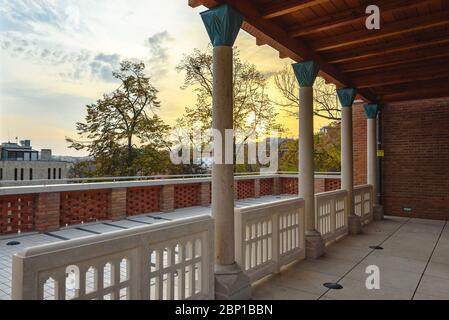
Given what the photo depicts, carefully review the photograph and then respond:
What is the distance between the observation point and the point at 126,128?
14.0 meters

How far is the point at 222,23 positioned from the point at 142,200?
5994mm

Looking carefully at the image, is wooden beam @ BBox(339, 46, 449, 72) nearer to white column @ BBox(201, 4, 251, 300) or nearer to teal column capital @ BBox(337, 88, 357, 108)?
teal column capital @ BBox(337, 88, 357, 108)

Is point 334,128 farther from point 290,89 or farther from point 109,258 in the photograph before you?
point 109,258

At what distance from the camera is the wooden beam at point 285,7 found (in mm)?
3098

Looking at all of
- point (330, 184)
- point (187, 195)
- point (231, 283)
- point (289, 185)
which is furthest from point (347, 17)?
point (289, 185)

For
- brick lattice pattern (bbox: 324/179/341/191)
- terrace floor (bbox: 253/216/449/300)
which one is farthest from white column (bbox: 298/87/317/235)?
brick lattice pattern (bbox: 324/179/341/191)

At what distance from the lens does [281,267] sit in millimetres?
3771

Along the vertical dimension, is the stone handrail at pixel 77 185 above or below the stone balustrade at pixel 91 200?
above

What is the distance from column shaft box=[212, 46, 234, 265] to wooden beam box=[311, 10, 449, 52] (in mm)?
2033

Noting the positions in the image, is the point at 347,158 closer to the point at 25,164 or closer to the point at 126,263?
the point at 126,263

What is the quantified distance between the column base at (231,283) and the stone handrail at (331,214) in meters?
2.12

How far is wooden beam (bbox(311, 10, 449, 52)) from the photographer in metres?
3.43

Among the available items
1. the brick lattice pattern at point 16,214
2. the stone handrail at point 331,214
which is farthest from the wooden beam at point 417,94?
the brick lattice pattern at point 16,214

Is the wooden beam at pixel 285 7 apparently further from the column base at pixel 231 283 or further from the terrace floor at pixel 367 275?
the terrace floor at pixel 367 275
